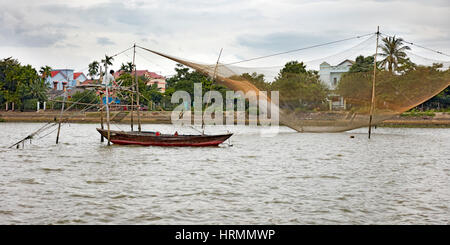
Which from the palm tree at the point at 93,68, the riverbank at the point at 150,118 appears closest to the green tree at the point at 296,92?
the riverbank at the point at 150,118

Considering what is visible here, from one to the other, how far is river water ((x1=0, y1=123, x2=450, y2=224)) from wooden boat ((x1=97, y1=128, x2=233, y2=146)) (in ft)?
2.69

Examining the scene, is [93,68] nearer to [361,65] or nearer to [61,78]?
[61,78]

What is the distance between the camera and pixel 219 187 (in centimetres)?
1126

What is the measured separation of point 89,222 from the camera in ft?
26.0

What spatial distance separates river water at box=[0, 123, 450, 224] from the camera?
8.38m

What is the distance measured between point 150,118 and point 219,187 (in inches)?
1453

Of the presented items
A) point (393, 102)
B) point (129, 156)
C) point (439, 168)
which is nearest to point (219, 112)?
point (393, 102)

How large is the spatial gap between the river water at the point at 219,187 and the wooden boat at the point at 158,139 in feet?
2.69

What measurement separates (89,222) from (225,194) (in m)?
3.35

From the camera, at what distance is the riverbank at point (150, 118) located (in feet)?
136

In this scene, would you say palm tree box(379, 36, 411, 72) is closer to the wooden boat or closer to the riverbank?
the riverbank

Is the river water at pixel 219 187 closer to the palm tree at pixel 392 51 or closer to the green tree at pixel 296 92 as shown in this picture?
the green tree at pixel 296 92
